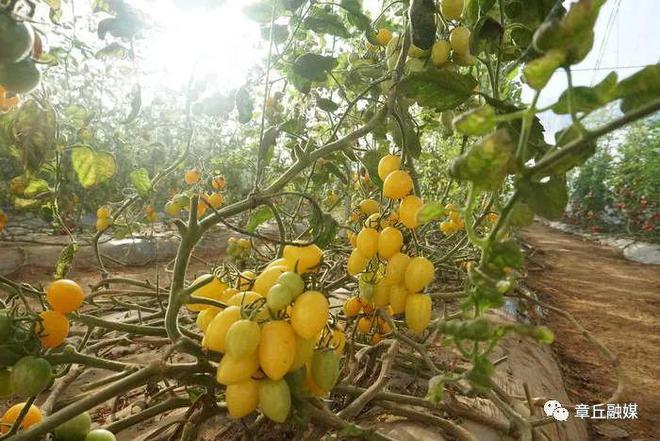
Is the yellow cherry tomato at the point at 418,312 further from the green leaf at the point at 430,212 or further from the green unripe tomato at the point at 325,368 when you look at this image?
the green leaf at the point at 430,212

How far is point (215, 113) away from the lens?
1.07 m

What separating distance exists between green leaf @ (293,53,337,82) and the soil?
2.26m

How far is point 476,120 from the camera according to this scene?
0.37 metres

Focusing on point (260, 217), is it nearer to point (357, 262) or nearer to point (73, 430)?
point (357, 262)

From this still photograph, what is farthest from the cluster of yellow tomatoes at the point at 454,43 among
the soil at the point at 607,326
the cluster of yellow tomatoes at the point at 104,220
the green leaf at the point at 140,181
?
the soil at the point at 607,326

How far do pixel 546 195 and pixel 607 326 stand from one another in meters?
4.27

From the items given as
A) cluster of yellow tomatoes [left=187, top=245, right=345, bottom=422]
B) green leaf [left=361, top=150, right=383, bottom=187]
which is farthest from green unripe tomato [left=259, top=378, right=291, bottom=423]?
green leaf [left=361, top=150, right=383, bottom=187]

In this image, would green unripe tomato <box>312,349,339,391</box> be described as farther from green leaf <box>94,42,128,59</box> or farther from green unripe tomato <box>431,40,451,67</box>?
green leaf <box>94,42,128,59</box>

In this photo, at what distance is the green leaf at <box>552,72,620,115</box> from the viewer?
0.37 m

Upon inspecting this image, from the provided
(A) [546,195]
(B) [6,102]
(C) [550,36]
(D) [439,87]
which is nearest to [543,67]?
(C) [550,36]

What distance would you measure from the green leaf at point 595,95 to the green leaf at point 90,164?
0.97m

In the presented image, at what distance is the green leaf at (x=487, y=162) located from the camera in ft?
1.22

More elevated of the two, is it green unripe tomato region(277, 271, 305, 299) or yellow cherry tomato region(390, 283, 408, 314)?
green unripe tomato region(277, 271, 305, 299)

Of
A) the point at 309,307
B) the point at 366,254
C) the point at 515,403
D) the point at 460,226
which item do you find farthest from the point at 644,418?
the point at 309,307
